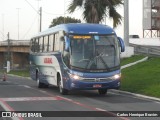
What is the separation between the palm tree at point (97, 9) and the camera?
133 ft

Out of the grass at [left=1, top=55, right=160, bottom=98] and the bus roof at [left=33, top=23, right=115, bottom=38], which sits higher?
the bus roof at [left=33, top=23, right=115, bottom=38]

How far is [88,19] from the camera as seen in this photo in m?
40.9

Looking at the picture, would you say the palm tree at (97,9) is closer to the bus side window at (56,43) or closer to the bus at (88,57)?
the bus side window at (56,43)

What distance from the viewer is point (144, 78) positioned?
2873cm

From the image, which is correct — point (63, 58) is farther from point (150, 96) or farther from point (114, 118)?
point (114, 118)

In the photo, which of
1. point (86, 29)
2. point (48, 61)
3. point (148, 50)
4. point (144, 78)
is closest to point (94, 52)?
point (86, 29)

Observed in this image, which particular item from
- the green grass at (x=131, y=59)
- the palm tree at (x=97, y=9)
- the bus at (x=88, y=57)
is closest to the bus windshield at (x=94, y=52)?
the bus at (x=88, y=57)

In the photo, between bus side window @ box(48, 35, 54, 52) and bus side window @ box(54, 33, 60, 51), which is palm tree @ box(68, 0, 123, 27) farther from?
bus side window @ box(54, 33, 60, 51)

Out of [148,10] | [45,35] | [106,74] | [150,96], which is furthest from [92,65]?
[148,10]

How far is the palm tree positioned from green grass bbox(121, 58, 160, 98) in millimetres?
5790

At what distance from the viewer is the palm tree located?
4069 cm

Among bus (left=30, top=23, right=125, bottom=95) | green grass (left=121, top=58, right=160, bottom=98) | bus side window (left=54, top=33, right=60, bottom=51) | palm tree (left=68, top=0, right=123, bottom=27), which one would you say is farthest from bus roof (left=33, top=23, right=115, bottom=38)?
palm tree (left=68, top=0, right=123, bottom=27)

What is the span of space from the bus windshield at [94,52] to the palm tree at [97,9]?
18691 millimetres

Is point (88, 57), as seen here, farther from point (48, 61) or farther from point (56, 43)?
point (48, 61)
